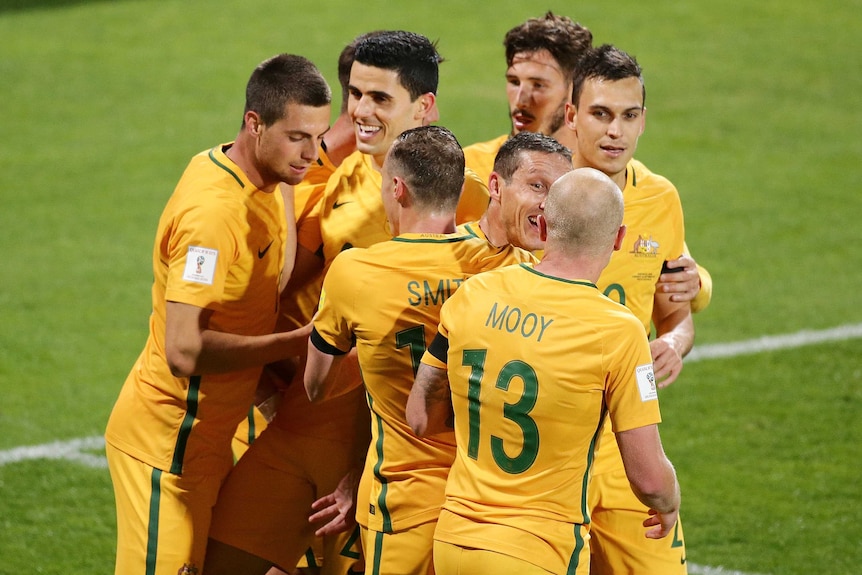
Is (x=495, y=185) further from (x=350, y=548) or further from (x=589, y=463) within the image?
(x=350, y=548)

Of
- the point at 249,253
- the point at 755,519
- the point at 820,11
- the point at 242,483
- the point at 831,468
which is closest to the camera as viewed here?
the point at 249,253

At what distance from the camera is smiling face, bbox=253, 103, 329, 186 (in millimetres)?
5371

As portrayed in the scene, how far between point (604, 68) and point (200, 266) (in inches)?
76.1

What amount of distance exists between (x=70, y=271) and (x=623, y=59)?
8464mm

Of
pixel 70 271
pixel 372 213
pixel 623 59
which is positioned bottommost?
pixel 70 271

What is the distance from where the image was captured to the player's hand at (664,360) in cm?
554

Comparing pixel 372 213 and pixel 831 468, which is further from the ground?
pixel 372 213

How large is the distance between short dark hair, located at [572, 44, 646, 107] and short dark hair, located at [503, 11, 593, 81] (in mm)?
955

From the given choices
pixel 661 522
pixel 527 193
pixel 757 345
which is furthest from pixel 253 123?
pixel 757 345

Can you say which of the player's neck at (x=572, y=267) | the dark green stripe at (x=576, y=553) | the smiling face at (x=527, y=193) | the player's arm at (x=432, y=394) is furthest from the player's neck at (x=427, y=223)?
the dark green stripe at (x=576, y=553)

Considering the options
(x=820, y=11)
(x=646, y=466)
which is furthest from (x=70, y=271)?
(x=820, y=11)

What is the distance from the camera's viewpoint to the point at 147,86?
1858 cm

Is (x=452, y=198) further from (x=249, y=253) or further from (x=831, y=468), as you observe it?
(x=831, y=468)

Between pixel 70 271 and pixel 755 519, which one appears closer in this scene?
pixel 755 519
